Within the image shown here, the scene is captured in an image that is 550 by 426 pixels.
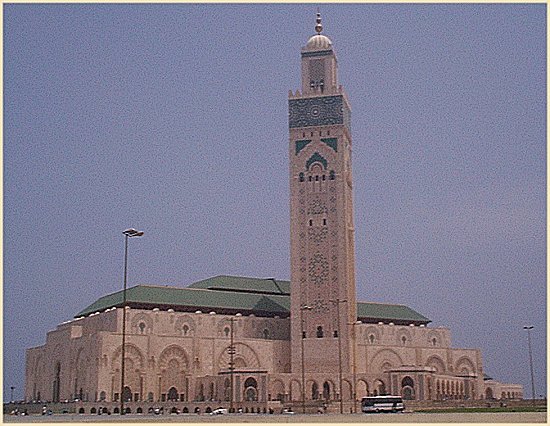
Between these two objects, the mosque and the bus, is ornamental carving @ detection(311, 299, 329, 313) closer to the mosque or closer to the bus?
the mosque

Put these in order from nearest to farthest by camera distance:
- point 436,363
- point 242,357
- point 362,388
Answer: point 362,388
point 242,357
point 436,363

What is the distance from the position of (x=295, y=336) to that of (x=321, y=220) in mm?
9425

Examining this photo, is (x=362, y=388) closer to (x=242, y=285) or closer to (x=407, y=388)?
(x=407, y=388)

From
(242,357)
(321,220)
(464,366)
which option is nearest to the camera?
(242,357)

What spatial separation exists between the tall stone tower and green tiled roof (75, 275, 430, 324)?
542 cm

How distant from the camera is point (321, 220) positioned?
74625mm

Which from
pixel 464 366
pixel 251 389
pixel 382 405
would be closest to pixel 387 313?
pixel 464 366

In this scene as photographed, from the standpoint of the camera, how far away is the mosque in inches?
2704

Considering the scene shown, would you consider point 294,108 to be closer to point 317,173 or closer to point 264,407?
point 317,173

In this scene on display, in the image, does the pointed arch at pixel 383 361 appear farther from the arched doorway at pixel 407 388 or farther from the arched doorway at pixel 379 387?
the arched doorway at pixel 407 388

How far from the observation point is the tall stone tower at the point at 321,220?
72812 millimetres

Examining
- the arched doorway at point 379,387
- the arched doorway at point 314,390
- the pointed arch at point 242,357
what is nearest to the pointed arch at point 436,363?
the arched doorway at point 379,387

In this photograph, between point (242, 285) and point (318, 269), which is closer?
point (318, 269)

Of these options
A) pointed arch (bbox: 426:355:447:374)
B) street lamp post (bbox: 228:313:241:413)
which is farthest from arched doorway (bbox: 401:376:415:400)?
street lamp post (bbox: 228:313:241:413)
